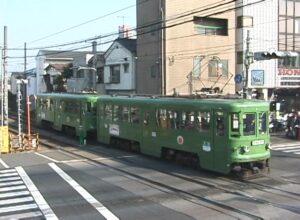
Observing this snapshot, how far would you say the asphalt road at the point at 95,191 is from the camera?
13492 mm

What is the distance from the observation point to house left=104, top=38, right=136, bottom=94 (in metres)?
48.1

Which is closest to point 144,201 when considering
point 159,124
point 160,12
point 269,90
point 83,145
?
point 159,124

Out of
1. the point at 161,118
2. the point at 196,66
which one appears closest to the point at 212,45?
the point at 196,66

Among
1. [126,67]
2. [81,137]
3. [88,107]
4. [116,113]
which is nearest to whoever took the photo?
[116,113]

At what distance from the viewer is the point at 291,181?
59.3ft

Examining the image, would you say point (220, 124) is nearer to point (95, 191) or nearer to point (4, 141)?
point (95, 191)

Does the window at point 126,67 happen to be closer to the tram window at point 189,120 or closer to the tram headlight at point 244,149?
the tram window at point 189,120

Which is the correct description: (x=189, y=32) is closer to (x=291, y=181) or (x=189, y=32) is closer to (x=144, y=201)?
(x=291, y=181)

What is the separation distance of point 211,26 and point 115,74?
1085 centimetres

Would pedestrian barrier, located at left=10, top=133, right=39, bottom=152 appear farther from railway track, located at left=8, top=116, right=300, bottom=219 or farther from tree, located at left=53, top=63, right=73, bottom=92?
tree, located at left=53, top=63, right=73, bottom=92

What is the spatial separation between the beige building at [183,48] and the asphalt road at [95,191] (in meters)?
18.6

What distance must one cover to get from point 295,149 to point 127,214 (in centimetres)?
1626

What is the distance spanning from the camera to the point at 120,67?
50062 mm

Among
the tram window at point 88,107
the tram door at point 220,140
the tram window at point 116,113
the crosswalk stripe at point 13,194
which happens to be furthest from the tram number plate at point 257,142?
the tram window at point 88,107
